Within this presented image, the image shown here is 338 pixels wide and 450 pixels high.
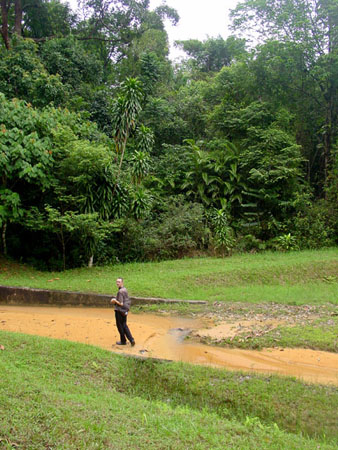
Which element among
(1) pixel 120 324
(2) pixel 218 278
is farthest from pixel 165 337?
(2) pixel 218 278

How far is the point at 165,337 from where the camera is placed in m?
8.87

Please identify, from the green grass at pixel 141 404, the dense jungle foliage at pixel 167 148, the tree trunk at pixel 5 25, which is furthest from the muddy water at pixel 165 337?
the tree trunk at pixel 5 25

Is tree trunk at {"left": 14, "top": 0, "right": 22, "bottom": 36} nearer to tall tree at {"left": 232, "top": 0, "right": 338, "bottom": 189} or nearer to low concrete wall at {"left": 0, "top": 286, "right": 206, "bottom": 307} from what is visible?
tall tree at {"left": 232, "top": 0, "right": 338, "bottom": 189}

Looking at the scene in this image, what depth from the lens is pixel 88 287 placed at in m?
12.4

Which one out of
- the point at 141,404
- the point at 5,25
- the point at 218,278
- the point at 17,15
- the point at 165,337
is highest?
the point at 17,15

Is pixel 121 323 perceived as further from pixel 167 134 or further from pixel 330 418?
pixel 167 134

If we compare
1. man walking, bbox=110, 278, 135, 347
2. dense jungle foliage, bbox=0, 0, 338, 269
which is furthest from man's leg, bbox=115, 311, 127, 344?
dense jungle foliage, bbox=0, 0, 338, 269

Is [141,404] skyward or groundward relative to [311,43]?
groundward

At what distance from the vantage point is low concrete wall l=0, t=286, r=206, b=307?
38.2ft

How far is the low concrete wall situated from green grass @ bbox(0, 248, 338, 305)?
0.31 metres

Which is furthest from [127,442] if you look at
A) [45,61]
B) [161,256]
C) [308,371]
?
[45,61]

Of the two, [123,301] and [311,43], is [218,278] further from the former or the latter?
[311,43]

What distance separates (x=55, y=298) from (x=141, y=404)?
748cm

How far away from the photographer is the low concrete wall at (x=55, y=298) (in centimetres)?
1165
